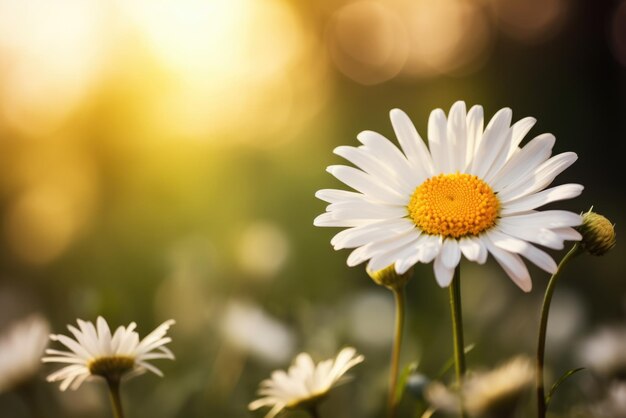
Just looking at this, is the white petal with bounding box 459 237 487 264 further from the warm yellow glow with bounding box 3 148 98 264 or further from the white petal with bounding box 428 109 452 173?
the warm yellow glow with bounding box 3 148 98 264

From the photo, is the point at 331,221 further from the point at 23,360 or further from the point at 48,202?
the point at 48,202

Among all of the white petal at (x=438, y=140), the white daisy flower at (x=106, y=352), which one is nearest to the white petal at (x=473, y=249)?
the white petal at (x=438, y=140)

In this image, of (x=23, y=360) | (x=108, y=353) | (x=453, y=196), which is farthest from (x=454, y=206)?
(x=23, y=360)

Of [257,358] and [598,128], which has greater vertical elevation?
[598,128]

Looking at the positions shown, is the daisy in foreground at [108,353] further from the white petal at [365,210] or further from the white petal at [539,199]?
the white petal at [539,199]

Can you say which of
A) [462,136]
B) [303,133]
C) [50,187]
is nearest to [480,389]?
[462,136]

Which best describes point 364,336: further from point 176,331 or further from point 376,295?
point 176,331
